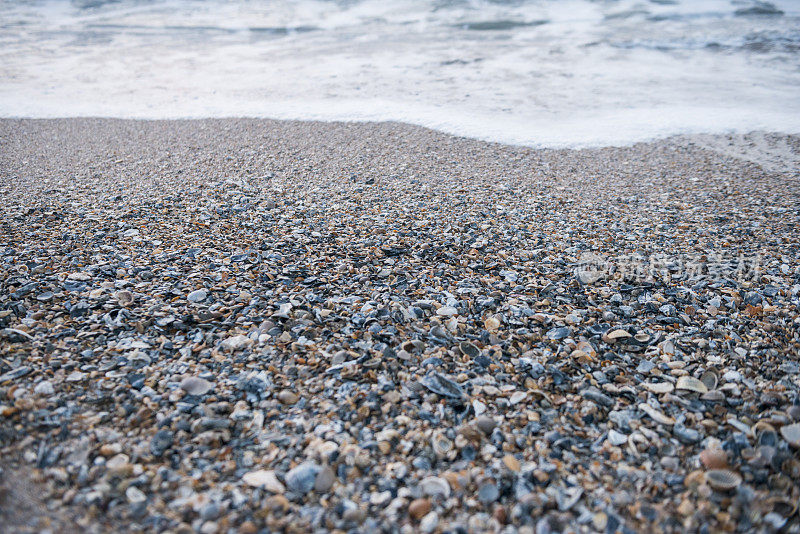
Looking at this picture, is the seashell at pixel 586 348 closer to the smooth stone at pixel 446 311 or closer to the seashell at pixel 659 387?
the seashell at pixel 659 387

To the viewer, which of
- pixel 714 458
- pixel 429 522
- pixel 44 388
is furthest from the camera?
pixel 44 388

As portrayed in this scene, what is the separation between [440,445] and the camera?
2.27m

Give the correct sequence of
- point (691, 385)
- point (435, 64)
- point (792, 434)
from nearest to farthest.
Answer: point (792, 434) < point (691, 385) < point (435, 64)

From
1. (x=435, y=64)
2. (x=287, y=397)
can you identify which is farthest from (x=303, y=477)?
(x=435, y=64)

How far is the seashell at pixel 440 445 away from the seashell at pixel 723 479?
1.14 meters

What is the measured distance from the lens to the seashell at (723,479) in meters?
2.05

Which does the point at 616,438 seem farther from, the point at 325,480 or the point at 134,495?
the point at 134,495

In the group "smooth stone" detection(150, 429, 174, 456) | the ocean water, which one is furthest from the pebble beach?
the ocean water

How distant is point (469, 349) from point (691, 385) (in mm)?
1253

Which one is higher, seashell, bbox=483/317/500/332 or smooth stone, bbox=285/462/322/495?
seashell, bbox=483/317/500/332

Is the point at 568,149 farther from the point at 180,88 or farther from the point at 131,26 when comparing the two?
the point at 131,26

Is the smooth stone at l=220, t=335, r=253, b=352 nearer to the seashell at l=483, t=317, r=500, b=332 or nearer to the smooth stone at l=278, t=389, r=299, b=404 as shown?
the smooth stone at l=278, t=389, r=299, b=404

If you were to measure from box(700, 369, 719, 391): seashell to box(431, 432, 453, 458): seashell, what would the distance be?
1.55m

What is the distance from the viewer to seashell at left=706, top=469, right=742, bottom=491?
2051 millimetres
